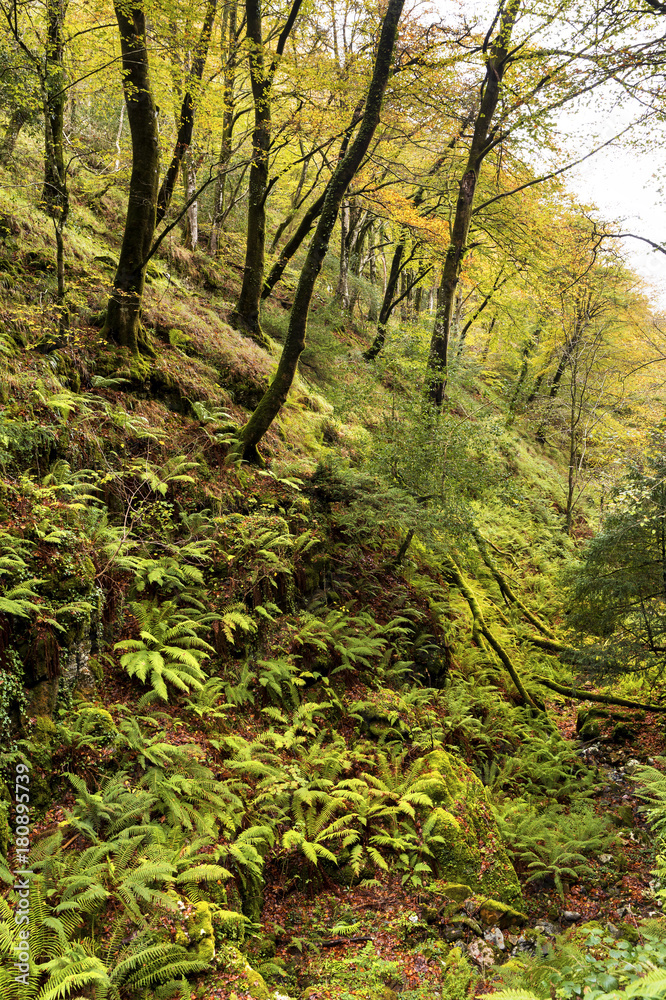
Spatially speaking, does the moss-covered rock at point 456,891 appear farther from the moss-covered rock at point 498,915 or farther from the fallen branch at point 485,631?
the fallen branch at point 485,631

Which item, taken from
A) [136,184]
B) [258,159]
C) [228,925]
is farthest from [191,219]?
[228,925]

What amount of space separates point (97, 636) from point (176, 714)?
1150mm

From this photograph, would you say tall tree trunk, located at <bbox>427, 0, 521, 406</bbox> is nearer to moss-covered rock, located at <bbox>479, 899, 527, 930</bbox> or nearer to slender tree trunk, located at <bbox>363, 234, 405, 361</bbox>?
slender tree trunk, located at <bbox>363, 234, 405, 361</bbox>

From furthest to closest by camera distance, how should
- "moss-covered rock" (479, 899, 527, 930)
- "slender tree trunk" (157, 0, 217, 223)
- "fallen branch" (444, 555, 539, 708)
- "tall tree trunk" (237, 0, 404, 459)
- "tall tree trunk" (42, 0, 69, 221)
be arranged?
"fallen branch" (444, 555, 539, 708), "slender tree trunk" (157, 0, 217, 223), "tall tree trunk" (237, 0, 404, 459), "tall tree trunk" (42, 0, 69, 221), "moss-covered rock" (479, 899, 527, 930)

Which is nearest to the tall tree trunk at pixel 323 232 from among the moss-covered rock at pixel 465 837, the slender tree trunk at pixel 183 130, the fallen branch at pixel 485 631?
the slender tree trunk at pixel 183 130

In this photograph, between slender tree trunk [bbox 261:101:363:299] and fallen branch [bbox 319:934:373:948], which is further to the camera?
slender tree trunk [bbox 261:101:363:299]

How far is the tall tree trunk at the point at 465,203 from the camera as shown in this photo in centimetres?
902

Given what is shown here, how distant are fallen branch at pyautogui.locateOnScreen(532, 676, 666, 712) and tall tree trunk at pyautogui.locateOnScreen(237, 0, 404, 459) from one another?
268 inches

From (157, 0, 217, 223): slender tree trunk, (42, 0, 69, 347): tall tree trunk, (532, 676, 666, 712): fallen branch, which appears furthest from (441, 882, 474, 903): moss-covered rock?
(157, 0, 217, 223): slender tree trunk

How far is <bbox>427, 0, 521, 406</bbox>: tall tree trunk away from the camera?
9.02 metres

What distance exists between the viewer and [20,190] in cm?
753

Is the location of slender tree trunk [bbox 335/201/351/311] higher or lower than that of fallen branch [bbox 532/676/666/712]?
higher

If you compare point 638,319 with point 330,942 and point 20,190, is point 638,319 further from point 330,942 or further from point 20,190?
point 330,942

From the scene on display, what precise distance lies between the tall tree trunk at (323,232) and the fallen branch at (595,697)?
6.80m
